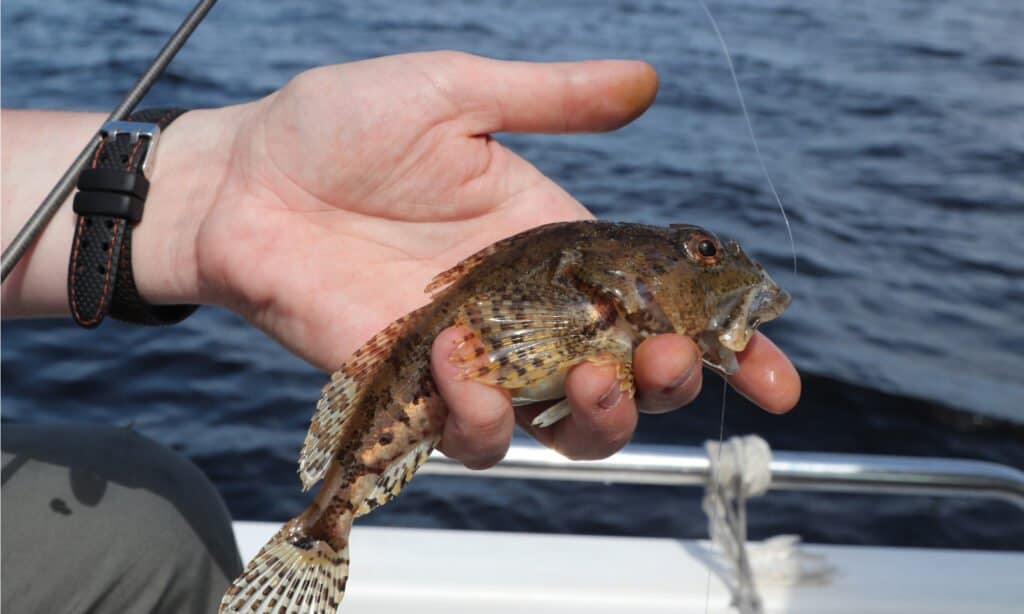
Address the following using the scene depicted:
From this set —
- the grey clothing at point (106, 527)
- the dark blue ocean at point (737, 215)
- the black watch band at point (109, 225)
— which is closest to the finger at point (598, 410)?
the grey clothing at point (106, 527)

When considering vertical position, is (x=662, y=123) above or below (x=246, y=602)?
below

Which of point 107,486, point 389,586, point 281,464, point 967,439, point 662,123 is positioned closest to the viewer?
point 107,486

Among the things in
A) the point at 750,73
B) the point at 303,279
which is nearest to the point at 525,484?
the point at 303,279

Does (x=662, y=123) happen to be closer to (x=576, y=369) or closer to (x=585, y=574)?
(x=585, y=574)

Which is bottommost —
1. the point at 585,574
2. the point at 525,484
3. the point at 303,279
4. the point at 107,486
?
the point at 525,484

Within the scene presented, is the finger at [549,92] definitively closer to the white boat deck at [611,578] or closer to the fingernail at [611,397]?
A: the fingernail at [611,397]

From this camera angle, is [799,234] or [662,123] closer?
[799,234]

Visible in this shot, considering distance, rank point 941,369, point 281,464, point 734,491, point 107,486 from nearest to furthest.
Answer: point 107,486, point 734,491, point 281,464, point 941,369

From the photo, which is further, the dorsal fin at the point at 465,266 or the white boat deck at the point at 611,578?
the white boat deck at the point at 611,578
